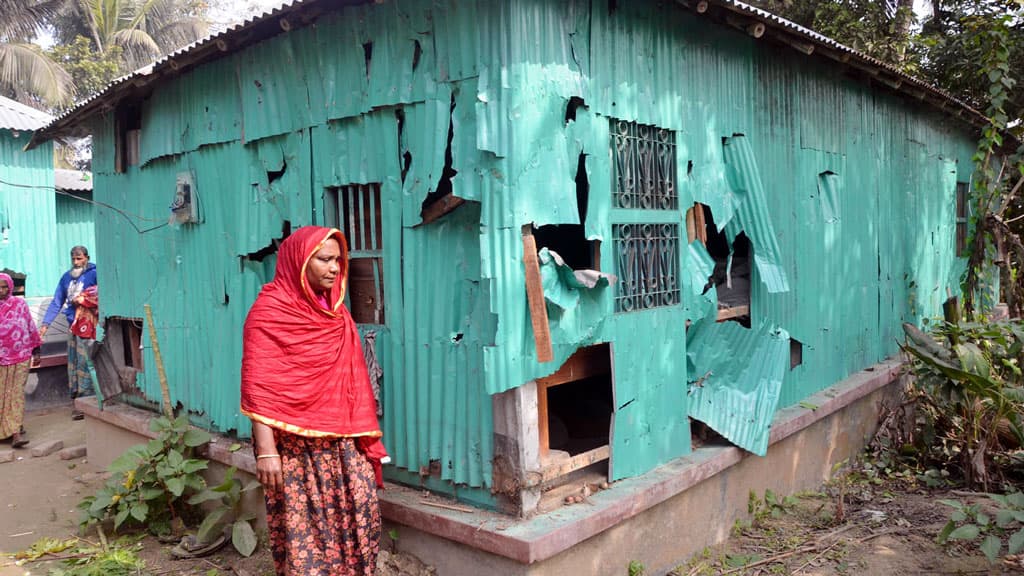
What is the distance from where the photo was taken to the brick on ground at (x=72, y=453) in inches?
311

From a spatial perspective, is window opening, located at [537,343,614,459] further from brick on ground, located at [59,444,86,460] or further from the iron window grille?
brick on ground, located at [59,444,86,460]

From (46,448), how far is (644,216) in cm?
754

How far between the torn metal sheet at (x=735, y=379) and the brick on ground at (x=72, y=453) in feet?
22.6

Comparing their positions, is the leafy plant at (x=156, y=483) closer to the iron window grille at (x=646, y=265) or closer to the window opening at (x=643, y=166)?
the iron window grille at (x=646, y=265)

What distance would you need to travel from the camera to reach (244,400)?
3742 mm

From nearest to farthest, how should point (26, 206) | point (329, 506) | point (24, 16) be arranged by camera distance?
point (329, 506), point (26, 206), point (24, 16)

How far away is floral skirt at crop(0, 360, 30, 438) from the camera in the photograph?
8.34 m

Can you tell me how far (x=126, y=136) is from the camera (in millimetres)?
6980

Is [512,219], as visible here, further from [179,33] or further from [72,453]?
[179,33]

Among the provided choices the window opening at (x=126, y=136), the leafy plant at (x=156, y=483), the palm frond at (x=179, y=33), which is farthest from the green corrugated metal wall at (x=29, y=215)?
the palm frond at (x=179, y=33)

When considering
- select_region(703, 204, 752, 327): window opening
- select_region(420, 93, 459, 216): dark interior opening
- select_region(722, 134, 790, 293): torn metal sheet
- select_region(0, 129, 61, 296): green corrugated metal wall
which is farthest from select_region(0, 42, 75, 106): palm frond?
select_region(722, 134, 790, 293): torn metal sheet

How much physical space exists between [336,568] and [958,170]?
10.7m

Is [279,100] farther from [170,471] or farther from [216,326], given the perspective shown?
[170,471]

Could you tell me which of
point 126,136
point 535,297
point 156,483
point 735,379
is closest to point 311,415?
point 535,297
